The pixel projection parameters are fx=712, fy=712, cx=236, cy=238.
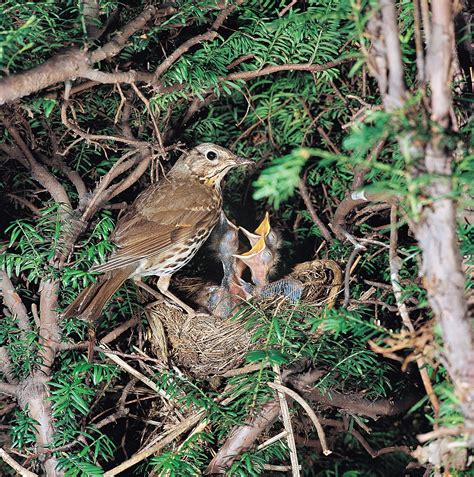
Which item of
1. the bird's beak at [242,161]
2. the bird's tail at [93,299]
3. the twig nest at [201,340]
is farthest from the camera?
the bird's beak at [242,161]

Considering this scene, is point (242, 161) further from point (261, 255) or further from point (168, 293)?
point (168, 293)

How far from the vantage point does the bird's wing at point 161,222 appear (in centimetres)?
205

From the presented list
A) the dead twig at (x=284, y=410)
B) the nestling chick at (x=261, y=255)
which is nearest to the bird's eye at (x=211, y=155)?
the nestling chick at (x=261, y=255)

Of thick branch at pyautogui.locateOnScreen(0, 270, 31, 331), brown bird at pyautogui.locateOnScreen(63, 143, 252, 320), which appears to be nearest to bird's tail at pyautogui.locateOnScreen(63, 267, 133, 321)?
brown bird at pyautogui.locateOnScreen(63, 143, 252, 320)

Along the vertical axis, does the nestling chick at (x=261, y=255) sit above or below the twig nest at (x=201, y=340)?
above

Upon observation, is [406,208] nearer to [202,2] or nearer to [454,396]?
[454,396]

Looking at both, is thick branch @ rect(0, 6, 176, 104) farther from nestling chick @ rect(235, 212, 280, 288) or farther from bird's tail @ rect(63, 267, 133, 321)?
nestling chick @ rect(235, 212, 280, 288)

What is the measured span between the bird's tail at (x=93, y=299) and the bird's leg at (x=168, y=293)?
1.27ft

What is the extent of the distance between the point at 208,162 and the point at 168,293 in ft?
1.49

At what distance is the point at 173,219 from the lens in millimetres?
2299

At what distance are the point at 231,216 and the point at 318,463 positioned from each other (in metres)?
0.96

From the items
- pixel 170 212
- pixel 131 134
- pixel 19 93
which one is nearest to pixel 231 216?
pixel 170 212

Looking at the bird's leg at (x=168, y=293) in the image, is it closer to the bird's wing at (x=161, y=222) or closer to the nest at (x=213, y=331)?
the nest at (x=213, y=331)

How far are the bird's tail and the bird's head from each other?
0.52m
